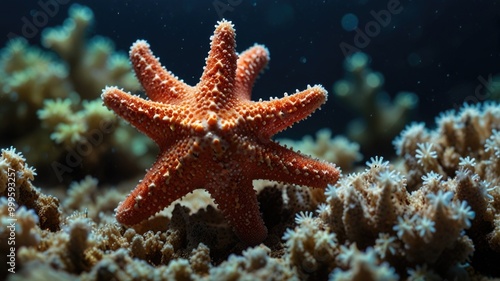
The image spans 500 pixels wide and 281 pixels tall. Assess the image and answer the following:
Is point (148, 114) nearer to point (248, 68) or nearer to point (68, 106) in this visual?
point (248, 68)

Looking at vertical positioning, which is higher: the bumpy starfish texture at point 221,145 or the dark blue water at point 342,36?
the dark blue water at point 342,36

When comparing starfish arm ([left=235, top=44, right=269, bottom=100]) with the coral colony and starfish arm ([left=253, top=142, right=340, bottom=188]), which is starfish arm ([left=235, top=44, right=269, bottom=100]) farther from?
starfish arm ([left=253, top=142, right=340, bottom=188])

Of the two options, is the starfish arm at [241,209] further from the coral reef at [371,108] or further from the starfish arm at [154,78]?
the coral reef at [371,108]
